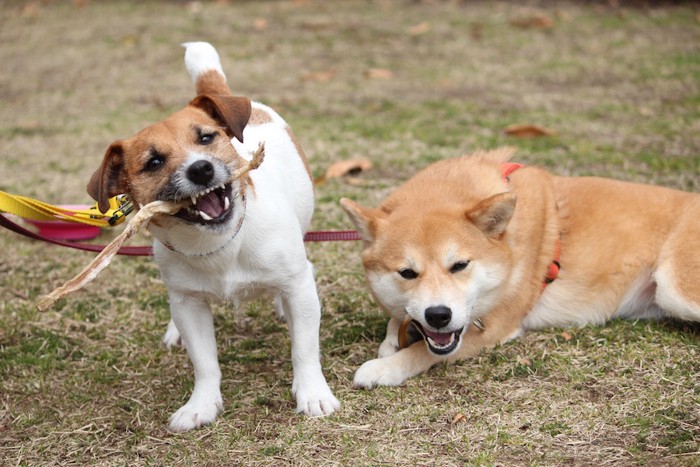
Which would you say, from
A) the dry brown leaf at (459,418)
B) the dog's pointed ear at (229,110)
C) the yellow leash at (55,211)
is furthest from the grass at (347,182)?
the dog's pointed ear at (229,110)

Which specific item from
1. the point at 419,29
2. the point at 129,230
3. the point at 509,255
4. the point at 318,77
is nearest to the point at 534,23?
the point at 419,29

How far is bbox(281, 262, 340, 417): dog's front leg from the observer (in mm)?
3296

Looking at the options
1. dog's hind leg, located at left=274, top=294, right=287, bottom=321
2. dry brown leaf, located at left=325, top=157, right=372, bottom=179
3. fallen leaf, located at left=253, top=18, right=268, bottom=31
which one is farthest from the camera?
fallen leaf, located at left=253, top=18, right=268, bottom=31

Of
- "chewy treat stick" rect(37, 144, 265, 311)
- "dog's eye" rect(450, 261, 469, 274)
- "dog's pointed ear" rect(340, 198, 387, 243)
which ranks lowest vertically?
"dog's eye" rect(450, 261, 469, 274)

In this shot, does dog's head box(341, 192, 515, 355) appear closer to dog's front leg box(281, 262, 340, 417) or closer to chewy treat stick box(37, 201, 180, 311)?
dog's front leg box(281, 262, 340, 417)

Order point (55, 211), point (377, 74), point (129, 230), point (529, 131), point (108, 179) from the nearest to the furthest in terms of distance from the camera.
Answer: point (129, 230), point (108, 179), point (55, 211), point (529, 131), point (377, 74)

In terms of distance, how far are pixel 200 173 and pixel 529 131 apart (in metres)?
4.36

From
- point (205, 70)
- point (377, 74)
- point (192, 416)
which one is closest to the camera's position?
point (192, 416)

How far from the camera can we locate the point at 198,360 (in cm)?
338

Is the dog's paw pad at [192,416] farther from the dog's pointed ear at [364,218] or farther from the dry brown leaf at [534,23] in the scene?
the dry brown leaf at [534,23]

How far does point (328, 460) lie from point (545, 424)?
2.77 ft

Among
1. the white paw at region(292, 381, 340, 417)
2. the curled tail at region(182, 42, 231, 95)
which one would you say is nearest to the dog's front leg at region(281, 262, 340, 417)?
the white paw at region(292, 381, 340, 417)

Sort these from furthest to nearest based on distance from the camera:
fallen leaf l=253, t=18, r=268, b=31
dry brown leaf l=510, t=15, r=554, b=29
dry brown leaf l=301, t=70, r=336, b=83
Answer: fallen leaf l=253, t=18, r=268, b=31, dry brown leaf l=510, t=15, r=554, b=29, dry brown leaf l=301, t=70, r=336, b=83

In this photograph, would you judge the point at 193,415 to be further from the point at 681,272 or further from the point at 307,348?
the point at 681,272
